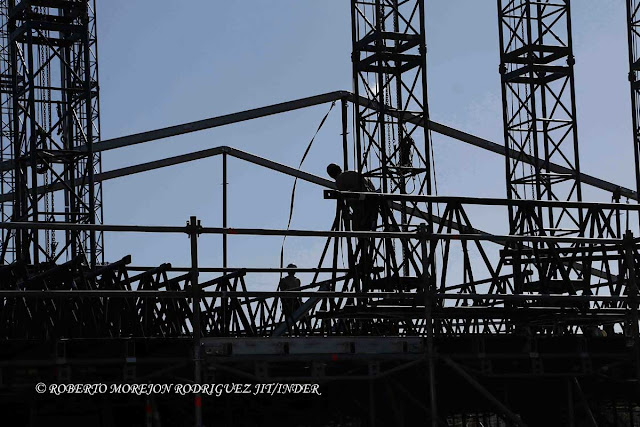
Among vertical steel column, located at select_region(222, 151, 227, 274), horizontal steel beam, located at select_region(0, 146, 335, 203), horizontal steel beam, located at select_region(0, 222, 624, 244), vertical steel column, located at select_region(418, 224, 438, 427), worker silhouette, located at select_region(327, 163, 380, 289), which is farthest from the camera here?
horizontal steel beam, located at select_region(0, 146, 335, 203)

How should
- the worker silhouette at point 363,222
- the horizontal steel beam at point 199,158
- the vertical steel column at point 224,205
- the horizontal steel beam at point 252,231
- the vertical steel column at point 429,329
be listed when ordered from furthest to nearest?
the horizontal steel beam at point 199,158, the vertical steel column at point 224,205, the worker silhouette at point 363,222, the vertical steel column at point 429,329, the horizontal steel beam at point 252,231

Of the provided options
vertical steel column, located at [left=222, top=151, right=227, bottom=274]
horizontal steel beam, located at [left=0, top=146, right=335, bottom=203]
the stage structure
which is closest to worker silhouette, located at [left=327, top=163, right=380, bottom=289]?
the stage structure

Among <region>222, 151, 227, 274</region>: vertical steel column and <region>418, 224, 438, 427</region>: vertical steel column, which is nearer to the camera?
<region>418, 224, 438, 427</region>: vertical steel column

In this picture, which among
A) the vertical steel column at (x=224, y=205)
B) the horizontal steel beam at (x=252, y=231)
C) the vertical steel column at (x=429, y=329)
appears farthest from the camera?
the vertical steel column at (x=224, y=205)

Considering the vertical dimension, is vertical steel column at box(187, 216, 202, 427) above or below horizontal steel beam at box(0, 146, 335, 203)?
below

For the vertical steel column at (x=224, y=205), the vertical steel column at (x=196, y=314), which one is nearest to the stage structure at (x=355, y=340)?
the vertical steel column at (x=196, y=314)

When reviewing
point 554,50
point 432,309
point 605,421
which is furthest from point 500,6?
point 432,309

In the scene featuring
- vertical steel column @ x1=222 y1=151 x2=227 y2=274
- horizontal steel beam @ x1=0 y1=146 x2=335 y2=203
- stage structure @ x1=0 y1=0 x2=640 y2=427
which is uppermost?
horizontal steel beam @ x1=0 y1=146 x2=335 y2=203

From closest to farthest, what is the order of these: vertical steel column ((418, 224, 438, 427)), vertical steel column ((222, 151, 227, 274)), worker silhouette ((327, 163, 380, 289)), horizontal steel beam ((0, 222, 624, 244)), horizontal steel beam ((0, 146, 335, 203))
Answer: horizontal steel beam ((0, 222, 624, 244))
vertical steel column ((418, 224, 438, 427))
worker silhouette ((327, 163, 380, 289))
vertical steel column ((222, 151, 227, 274))
horizontal steel beam ((0, 146, 335, 203))

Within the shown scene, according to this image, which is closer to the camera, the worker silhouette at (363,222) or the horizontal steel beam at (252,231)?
the horizontal steel beam at (252,231)

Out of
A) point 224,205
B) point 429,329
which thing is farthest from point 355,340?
point 224,205

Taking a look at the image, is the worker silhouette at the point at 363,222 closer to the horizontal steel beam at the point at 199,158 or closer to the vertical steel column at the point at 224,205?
the vertical steel column at the point at 224,205

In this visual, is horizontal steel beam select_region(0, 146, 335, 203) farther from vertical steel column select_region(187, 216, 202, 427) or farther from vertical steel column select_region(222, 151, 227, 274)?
vertical steel column select_region(187, 216, 202, 427)

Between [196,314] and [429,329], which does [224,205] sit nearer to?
[429,329]
